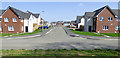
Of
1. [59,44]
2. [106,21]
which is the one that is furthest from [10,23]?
[106,21]

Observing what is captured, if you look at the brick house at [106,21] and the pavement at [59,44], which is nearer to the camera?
the pavement at [59,44]

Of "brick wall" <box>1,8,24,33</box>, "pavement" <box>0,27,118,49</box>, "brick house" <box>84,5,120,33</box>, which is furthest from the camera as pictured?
"brick house" <box>84,5,120,33</box>

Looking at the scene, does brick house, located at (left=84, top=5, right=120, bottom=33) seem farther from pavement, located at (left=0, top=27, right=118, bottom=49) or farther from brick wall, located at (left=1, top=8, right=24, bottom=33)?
brick wall, located at (left=1, top=8, right=24, bottom=33)

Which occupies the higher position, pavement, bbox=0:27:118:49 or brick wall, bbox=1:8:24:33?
brick wall, bbox=1:8:24:33

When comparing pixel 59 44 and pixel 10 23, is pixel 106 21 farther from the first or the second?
pixel 10 23

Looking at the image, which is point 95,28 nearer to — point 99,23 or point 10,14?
point 99,23

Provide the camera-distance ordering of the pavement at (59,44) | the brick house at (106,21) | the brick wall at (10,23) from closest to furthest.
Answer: the pavement at (59,44) < the brick wall at (10,23) < the brick house at (106,21)

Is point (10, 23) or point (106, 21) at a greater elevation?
point (106, 21)

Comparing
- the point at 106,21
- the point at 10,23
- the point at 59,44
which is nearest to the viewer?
the point at 59,44

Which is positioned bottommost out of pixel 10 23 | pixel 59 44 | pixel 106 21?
pixel 59 44

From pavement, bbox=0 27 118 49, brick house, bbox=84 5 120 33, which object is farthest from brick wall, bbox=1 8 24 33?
brick house, bbox=84 5 120 33

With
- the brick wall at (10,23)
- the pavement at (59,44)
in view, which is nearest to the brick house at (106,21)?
the pavement at (59,44)

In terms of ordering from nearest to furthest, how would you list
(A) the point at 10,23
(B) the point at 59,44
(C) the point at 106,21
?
(B) the point at 59,44 → (A) the point at 10,23 → (C) the point at 106,21

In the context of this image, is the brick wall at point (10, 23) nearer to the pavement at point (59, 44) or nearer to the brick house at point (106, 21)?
the pavement at point (59, 44)
